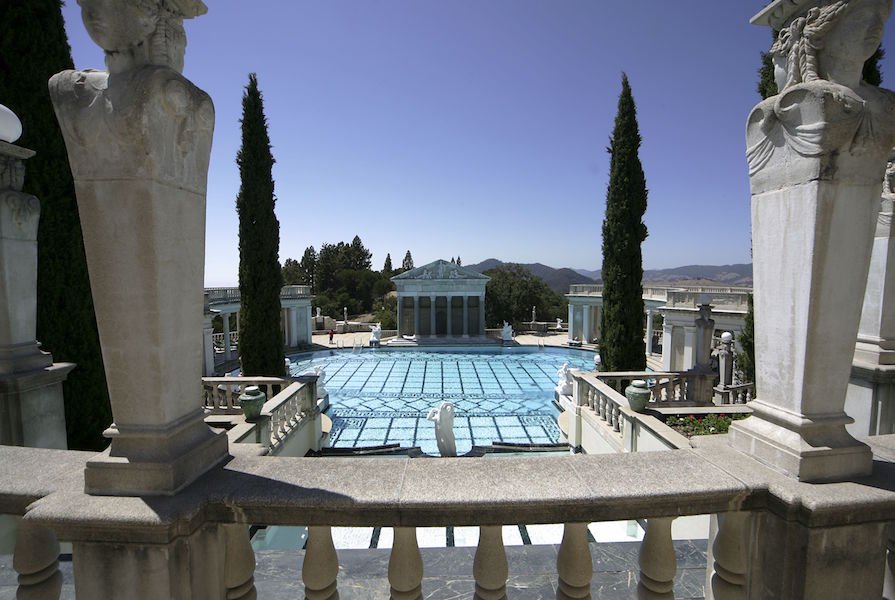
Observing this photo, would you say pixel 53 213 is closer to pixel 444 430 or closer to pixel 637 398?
pixel 444 430

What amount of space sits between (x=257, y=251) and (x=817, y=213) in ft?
49.5

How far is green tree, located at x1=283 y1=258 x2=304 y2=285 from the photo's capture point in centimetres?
6181

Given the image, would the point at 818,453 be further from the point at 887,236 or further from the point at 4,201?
the point at 4,201

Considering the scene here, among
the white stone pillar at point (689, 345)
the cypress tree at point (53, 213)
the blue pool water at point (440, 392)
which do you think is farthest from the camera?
the white stone pillar at point (689, 345)

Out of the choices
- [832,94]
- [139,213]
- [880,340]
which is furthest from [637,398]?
[139,213]

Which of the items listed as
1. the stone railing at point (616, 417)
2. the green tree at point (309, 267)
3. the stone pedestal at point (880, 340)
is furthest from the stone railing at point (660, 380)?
the green tree at point (309, 267)

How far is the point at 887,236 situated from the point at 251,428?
29.4 ft

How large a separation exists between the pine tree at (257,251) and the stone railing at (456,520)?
41.2 feet

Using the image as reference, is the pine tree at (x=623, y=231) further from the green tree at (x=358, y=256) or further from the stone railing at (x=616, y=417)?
the green tree at (x=358, y=256)

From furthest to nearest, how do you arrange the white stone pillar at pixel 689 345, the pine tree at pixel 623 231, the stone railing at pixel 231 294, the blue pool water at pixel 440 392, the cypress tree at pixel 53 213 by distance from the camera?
the stone railing at pixel 231 294
the white stone pillar at pixel 689 345
the pine tree at pixel 623 231
the blue pool water at pixel 440 392
the cypress tree at pixel 53 213

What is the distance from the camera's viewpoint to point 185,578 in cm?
192

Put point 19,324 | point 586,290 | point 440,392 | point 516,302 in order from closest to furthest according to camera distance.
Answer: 1. point 19,324
2. point 440,392
3. point 586,290
4. point 516,302

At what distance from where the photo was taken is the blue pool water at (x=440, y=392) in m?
13.8

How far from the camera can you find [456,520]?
76.5 inches
